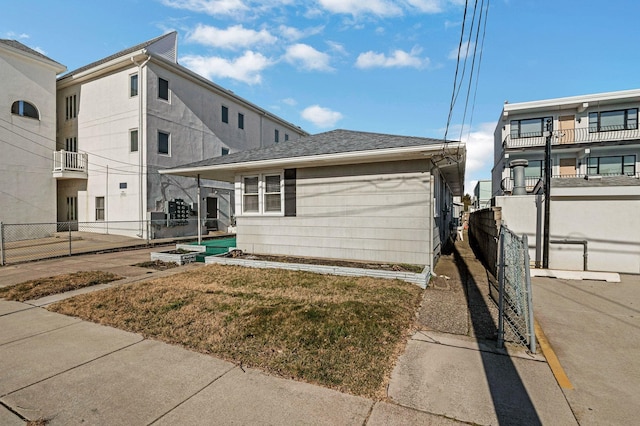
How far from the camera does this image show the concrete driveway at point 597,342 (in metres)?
2.54

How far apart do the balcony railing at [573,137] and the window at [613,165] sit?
130cm

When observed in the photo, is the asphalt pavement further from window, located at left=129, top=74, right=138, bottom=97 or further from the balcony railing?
the balcony railing

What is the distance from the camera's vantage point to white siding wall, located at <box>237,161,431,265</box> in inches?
297

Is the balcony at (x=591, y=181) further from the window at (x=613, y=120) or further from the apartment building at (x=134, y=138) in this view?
the apartment building at (x=134, y=138)

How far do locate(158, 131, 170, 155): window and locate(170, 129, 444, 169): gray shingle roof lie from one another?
733 cm

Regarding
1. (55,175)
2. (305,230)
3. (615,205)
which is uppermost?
(55,175)

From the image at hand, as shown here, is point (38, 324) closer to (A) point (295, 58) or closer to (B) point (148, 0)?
(B) point (148, 0)

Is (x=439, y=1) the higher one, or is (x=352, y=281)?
(x=439, y=1)

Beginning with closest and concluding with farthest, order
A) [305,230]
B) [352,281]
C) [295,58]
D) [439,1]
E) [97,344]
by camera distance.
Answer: [97,344]
[439,1]
[352,281]
[305,230]
[295,58]

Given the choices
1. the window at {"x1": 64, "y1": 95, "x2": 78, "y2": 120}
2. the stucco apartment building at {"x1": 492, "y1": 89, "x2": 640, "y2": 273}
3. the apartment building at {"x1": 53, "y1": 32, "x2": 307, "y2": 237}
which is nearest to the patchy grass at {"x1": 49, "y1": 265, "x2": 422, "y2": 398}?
the stucco apartment building at {"x1": 492, "y1": 89, "x2": 640, "y2": 273}

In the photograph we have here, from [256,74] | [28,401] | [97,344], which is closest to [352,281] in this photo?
[97,344]

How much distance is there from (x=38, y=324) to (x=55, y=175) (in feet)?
51.5

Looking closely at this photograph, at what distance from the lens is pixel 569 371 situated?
3094mm

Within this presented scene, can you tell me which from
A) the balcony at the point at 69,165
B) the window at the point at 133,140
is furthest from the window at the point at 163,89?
the balcony at the point at 69,165
